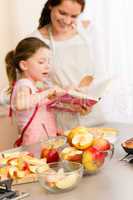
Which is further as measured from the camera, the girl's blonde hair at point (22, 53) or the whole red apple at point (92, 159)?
the girl's blonde hair at point (22, 53)

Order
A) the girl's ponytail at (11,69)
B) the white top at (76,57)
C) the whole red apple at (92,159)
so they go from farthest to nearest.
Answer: the white top at (76,57) → the girl's ponytail at (11,69) → the whole red apple at (92,159)

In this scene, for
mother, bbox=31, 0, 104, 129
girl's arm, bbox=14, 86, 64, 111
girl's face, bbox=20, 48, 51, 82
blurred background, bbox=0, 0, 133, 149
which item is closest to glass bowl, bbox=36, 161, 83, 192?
girl's arm, bbox=14, 86, 64, 111

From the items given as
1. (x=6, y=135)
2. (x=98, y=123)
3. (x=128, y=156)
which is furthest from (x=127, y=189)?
(x=6, y=135)

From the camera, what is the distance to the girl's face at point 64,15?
1742 mm

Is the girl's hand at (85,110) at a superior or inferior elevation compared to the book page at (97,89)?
inferior

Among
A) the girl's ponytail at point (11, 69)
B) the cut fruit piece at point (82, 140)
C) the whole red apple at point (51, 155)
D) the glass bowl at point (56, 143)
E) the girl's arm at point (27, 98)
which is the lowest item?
the whole red apple at point (51, 155)

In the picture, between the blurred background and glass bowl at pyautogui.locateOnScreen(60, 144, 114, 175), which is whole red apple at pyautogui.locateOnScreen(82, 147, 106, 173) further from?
the blurred background

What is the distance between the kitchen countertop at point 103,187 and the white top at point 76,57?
0.70 m

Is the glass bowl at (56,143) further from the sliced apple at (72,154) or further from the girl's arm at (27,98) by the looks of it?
the girl's arm at (27,98)

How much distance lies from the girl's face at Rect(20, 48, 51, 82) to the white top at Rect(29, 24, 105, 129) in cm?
13

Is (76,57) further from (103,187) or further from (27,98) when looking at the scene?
(103,187)

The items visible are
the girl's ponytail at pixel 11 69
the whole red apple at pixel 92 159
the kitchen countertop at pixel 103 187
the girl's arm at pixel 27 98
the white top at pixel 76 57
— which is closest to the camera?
the kitchen countertop at pixel 103 187

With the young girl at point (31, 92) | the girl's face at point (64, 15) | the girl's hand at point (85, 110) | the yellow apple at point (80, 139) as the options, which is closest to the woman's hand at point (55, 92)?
the young girl at point (31, 92)

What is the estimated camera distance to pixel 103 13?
1.91m
